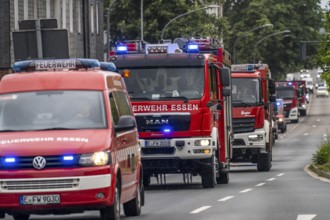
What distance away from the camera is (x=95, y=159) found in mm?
15625

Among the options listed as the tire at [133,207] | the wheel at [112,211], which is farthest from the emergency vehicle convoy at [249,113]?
the wheel at [112,211]

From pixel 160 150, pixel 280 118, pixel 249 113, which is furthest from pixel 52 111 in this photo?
pixel 280 118

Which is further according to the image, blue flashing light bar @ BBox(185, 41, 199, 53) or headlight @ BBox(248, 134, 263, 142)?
headlight @ BBox(248, 134, 263, 142)

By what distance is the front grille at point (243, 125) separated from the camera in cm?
3894

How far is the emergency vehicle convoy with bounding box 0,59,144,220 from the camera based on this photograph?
15.5 m

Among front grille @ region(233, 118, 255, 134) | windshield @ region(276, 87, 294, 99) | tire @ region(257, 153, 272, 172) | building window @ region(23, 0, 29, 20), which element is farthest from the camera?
windshield @ region(276, 87, 294, 99)

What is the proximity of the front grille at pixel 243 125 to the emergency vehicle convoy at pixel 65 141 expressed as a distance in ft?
68.4

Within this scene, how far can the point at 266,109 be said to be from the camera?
40.2 meters

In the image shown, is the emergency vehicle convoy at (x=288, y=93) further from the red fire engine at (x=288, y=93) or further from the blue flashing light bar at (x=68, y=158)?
the blue flashing light bar at (x=68, y=158)

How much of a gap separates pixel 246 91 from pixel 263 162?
302 centimetres

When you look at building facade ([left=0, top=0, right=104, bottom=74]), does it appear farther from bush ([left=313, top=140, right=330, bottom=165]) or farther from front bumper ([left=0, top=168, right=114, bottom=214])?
front bumper ([left=0, top=168, right=114, bottom=214])

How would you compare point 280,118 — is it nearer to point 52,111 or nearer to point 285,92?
point 285,92

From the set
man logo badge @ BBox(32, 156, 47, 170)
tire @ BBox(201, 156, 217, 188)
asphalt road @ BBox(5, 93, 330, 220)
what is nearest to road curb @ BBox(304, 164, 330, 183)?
asphalt road @ BBox(5, 93, 330, 220)

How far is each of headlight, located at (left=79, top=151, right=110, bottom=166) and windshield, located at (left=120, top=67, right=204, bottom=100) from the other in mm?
10355
